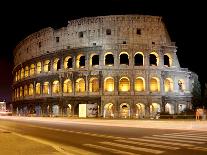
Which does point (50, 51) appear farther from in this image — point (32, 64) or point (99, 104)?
point (99, 104)

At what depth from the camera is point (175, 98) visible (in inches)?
2195

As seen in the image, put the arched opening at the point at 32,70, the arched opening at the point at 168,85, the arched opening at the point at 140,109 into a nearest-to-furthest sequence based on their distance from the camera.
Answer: the arched opening at the point at 140,109, the arched opening at the point at 168,85, the arched opening at the point at 32,70

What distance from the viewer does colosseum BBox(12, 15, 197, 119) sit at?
5403 cm

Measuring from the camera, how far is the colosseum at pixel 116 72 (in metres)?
54.0

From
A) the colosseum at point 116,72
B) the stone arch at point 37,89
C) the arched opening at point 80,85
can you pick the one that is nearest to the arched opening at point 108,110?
the colosseum at point 116,72

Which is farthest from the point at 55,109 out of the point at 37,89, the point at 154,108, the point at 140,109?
the point at 154,108

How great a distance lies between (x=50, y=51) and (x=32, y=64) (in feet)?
23.5

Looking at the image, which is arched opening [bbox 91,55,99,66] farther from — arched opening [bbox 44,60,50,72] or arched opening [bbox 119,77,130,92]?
arched opening [bbox 44,60,50,72]

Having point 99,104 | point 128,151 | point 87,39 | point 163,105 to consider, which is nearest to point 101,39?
point 87,39

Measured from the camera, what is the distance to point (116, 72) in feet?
178

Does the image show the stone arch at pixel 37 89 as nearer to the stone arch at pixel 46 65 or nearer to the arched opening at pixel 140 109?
the stone arch at pixel 46 65

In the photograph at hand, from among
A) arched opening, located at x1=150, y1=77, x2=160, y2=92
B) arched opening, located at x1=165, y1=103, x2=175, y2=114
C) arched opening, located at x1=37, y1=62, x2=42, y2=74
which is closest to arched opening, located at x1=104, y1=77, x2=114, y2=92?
arched opening, located at x1=150, y1=77, x2=160, y2=92

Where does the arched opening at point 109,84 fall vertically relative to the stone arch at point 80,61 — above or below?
below

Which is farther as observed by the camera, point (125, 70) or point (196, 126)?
point (125, 70)
